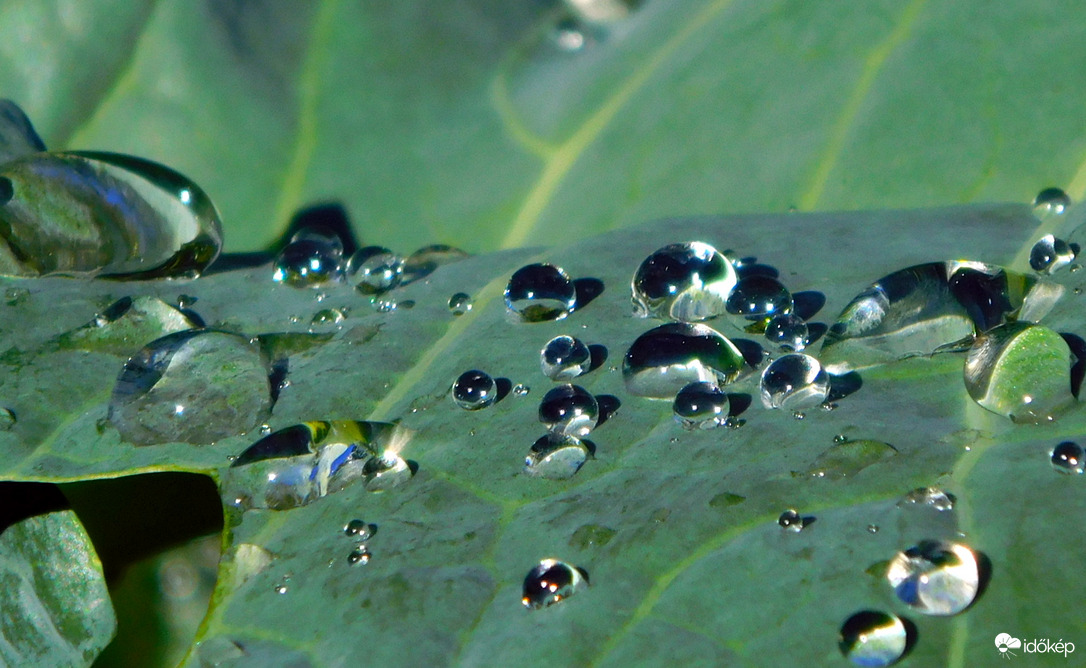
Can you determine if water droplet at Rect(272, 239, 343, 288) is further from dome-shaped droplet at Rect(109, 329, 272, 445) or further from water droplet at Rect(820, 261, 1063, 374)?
water droplet at Rect(820, 261, 1063, 374)

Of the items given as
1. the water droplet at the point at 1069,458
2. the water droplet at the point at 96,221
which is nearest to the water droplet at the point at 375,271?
the water droplet at the point at 96,221

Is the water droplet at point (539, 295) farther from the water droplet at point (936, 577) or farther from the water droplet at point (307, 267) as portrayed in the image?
the water droplet at point (936, 577)

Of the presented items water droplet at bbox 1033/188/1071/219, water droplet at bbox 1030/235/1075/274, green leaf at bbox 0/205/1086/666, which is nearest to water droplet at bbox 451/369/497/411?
green leaf at bbox 0/205/1086/666

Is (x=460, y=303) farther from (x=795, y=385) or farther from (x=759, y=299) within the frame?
(x=795, y=385)

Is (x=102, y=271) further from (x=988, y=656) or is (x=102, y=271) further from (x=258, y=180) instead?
(x=988, y=656)

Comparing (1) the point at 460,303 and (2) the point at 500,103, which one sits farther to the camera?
(2) the point at 500,103

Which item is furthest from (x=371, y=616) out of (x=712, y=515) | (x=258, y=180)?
(x=258, y=180)

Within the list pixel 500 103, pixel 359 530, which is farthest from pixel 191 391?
pixel 500 103
